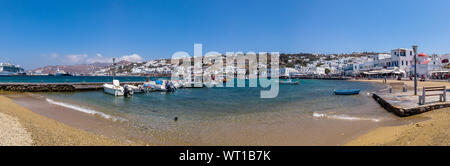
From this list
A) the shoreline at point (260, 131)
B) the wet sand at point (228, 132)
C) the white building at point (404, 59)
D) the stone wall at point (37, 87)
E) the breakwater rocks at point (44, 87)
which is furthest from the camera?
the white building at point (404, 59)

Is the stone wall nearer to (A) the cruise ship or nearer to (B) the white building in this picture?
(B) the white building

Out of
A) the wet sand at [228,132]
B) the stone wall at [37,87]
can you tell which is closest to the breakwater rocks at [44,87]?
the stone wall at [37,87]

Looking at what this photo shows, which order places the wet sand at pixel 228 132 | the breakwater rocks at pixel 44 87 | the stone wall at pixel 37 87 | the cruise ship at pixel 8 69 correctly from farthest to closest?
the cruise ship at pixel 8 69, the breakwater rocks at pixel 44 87, the stone wall at pixel 37 87, the wet sand at pixel 228 132

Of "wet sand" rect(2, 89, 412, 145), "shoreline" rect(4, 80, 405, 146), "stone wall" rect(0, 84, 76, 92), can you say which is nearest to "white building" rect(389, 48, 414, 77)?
"wet sand" rect(2, 89, 412, 145)

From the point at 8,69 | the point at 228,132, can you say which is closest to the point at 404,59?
the point at 228,132

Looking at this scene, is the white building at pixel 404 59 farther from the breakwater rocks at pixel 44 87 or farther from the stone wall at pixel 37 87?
the stone wall at pixel 37 87

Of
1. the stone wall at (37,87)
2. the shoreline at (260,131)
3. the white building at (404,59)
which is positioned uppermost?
the white building at (404,59)

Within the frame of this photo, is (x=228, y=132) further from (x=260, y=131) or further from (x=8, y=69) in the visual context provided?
(x=8, y=69)

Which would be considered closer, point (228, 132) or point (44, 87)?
point (228, 132)

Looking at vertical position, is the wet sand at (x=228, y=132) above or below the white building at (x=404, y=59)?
below
